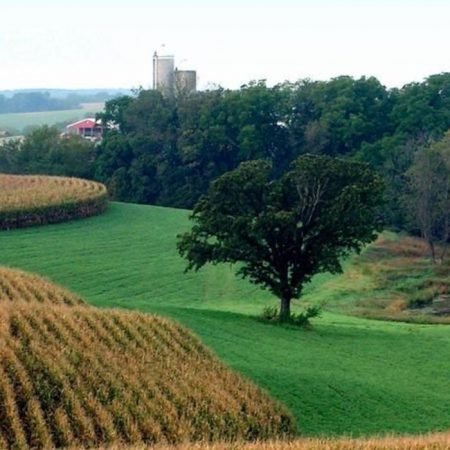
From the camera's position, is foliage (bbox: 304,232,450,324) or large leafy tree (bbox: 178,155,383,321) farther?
foliage (bbox: 304,232,450,324)

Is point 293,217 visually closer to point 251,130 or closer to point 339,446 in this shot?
point 339,446

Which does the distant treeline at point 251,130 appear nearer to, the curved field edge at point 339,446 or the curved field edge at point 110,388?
the curved field edge at point 110,388

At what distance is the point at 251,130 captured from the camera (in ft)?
261

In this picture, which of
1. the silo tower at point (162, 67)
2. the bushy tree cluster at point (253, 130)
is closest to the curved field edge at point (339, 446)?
the bushy tree cluster at point (253, 130)

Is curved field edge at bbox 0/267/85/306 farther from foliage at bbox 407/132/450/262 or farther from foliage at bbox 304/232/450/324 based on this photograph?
foliage at bbox 407/132/450/262

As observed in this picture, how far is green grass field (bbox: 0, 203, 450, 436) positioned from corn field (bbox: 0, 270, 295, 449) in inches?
51.6

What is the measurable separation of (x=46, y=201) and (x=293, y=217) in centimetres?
2668

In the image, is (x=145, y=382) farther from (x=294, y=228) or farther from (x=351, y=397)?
(x=294, y=228)

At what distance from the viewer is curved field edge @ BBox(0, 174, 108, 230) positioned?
52188 millimetres

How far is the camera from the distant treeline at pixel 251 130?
7906 cm

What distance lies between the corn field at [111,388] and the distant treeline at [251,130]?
56908 mm

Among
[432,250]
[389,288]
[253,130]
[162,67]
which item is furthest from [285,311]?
[162,67]

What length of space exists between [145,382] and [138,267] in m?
27.4

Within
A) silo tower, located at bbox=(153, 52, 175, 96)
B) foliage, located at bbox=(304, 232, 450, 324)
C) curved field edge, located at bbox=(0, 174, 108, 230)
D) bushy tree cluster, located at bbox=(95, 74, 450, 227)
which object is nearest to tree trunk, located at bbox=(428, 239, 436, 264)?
foliage, located at bbox=(304, 232, 450, 324)
